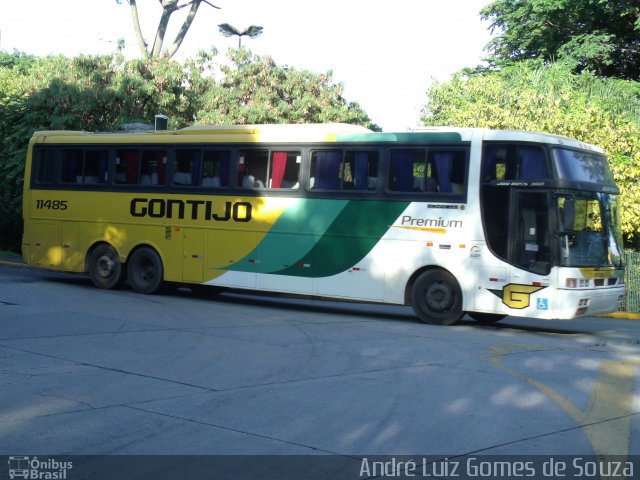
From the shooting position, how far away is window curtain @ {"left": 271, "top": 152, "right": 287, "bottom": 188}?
1781 centimetres

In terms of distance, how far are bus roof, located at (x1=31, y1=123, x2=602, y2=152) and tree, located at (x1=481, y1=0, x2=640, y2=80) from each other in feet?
88.0

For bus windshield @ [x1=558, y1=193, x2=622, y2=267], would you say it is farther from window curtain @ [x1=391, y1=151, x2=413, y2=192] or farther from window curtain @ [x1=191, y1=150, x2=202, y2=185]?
window curtain @ [x1=191, y1=150, x2=202, y2=185]

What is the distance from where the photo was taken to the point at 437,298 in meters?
16.0

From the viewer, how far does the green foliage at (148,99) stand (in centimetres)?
3111

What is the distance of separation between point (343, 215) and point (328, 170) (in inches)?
37.7

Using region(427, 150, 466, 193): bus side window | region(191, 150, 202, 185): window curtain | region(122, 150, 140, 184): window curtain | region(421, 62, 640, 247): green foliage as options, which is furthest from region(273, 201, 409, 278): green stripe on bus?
region(421, 62, 640, 247): green foliage

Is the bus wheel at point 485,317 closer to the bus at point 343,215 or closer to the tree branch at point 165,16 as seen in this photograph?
the bus at point 343,215

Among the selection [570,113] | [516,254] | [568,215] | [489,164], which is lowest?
[516,254]

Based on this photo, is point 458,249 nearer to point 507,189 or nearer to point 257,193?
point 507,189

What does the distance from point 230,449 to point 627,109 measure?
29941mm

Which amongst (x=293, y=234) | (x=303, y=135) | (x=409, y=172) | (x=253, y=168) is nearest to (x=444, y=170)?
(x=409, y=172)

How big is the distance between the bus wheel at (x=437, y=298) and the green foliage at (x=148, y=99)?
1796cm

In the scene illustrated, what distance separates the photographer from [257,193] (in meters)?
18.1

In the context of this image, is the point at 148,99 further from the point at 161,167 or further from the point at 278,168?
the point at 278,168
